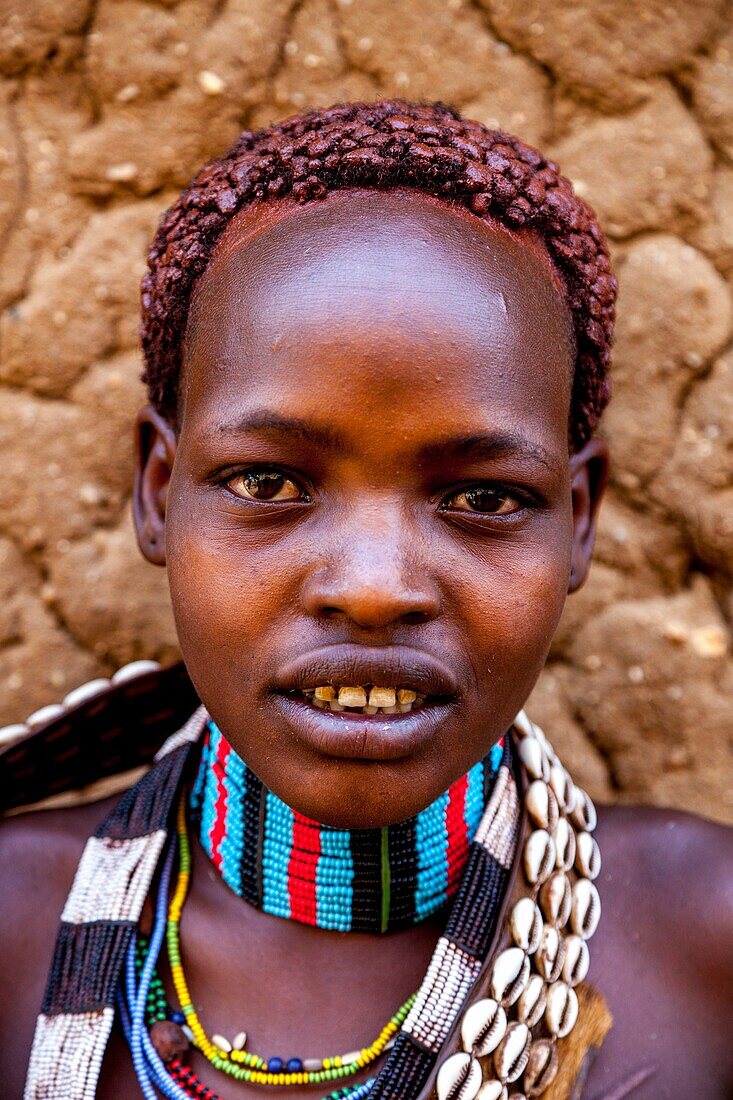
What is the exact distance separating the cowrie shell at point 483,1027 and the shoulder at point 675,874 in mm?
257

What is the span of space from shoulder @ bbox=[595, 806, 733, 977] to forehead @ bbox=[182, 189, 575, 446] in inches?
23.0

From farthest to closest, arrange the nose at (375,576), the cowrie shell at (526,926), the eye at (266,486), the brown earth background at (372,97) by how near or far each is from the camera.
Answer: the brown earth background at (372,97) < the cowrie shell at (526,926) < the eye at (266,486) < the nose at (375,576)

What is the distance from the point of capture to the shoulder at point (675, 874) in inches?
52.3

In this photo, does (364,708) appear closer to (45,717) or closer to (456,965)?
(456,965)

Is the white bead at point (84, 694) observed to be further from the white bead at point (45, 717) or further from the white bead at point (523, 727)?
the white bead at point (523, 727)

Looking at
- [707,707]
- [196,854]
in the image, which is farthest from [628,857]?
[196,854]

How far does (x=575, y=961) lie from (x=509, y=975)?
13 centimetres

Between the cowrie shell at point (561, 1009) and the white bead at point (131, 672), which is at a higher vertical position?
the white bead at point (131, 672)

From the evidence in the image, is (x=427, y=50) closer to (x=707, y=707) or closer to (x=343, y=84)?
(x=343, y=84)

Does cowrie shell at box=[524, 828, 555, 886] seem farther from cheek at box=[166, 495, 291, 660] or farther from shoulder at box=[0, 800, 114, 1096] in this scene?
shoulder at box=[0, 800, 114, 1096]

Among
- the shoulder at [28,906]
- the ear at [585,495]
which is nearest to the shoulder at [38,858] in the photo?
the shoulder at [28,906]

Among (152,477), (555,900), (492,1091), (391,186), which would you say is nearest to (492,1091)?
(492,1091)

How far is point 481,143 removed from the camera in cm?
120

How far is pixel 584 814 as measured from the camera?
1412mm
